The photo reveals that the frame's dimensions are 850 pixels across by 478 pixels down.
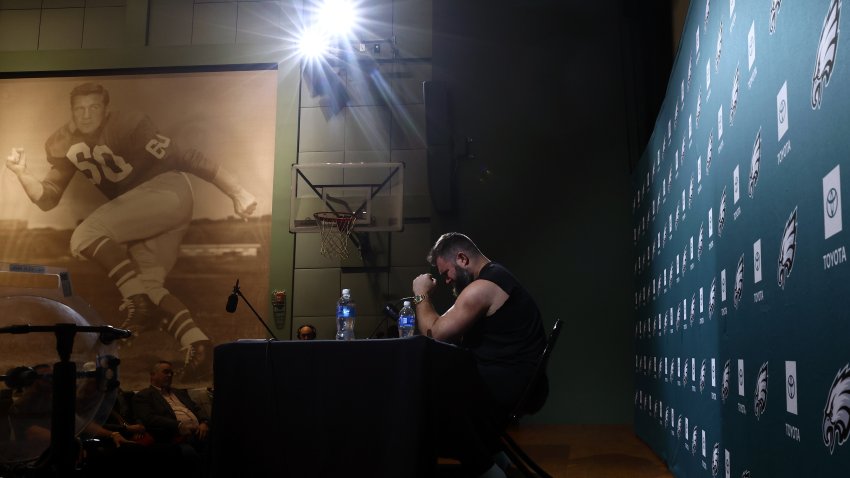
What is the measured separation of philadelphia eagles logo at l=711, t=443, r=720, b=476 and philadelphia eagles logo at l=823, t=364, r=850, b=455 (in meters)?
1.44

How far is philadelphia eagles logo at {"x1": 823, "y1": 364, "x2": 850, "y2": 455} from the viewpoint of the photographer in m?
1.47

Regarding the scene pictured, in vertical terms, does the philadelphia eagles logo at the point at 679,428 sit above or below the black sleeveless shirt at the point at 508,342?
below

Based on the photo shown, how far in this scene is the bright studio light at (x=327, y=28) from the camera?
8.48m

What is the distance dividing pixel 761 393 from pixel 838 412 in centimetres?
72

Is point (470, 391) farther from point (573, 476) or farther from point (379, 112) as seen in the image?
point (379, 112)

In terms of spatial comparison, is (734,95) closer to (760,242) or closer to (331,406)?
(760,242)

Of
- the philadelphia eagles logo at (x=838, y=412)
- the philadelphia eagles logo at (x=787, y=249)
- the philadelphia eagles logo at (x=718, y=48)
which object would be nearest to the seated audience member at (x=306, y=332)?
the philadelphia eagles logo at (x=718, y=48)

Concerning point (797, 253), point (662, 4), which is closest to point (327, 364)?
point (797, 253)

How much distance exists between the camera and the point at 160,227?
8453mm

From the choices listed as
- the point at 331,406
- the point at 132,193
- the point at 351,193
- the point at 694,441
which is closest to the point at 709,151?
the point at 694,441

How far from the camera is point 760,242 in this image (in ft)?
7.38

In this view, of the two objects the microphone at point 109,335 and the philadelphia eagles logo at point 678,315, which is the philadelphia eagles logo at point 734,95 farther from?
the microphone at point 109,335

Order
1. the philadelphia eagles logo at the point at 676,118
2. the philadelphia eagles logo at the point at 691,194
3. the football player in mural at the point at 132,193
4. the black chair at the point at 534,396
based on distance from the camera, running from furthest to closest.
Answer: the football player in mural at the point at 132,193 → the philadelphia eagles logo at the point at 676,118 → the philadelphia eagles logo at the point at 691,194 → the black chair at the point at 534,396

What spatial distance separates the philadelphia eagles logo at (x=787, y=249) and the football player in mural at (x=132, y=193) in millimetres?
7040
